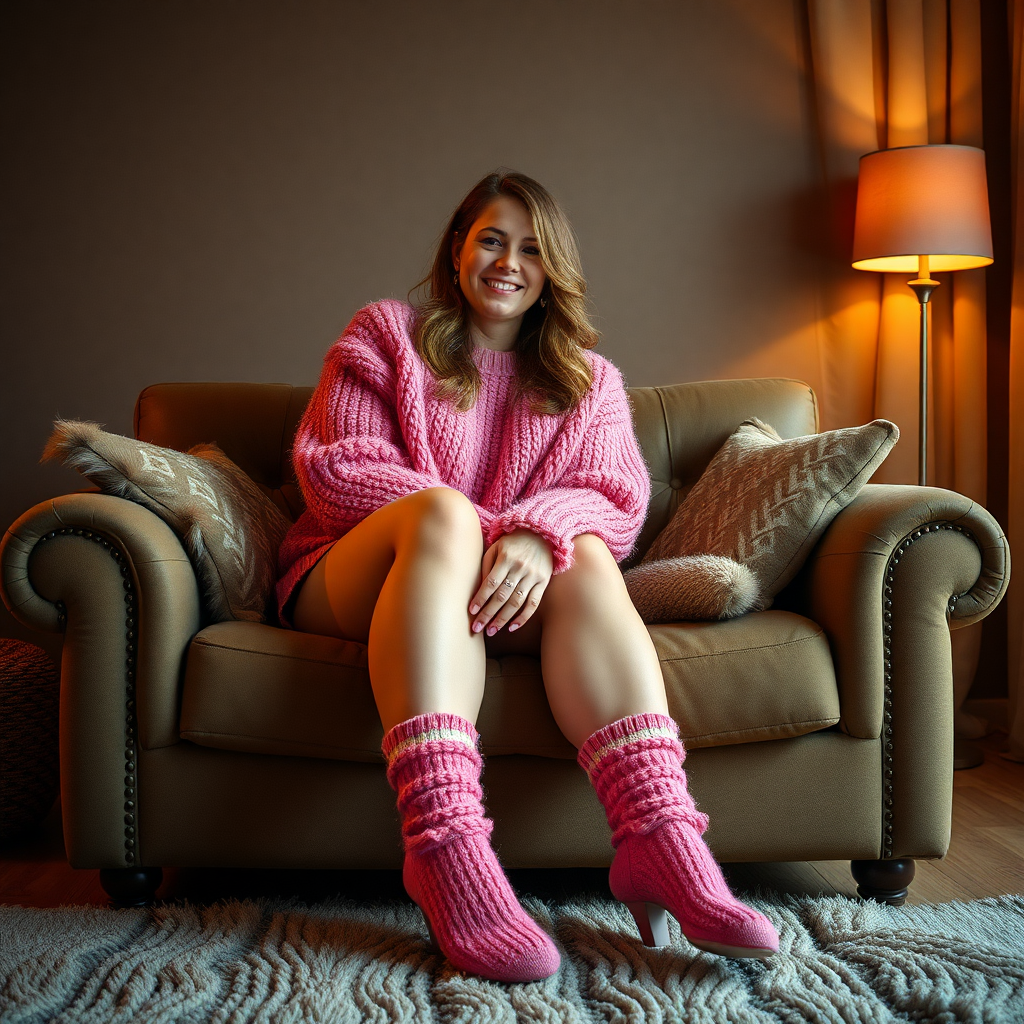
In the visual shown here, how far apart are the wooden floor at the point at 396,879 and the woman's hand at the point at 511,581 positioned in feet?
1.52

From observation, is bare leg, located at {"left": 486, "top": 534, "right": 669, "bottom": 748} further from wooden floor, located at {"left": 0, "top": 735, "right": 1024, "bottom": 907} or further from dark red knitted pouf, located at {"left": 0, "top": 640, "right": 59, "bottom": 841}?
dark red knitted pouf, located at {"left": 0, "top": 640, "right": 59, "bottom": 841}

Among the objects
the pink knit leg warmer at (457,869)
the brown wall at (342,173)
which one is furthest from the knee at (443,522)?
the brown wall at (342,173)

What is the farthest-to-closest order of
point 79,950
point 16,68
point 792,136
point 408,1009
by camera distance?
point 792,136 → point 16,68 → point 79,950 → point 408,1009

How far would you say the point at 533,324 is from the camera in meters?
1.83

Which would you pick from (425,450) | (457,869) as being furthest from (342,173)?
(457,869)

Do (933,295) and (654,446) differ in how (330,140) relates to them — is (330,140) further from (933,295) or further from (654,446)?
(933,295)

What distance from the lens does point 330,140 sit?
95.9 inches

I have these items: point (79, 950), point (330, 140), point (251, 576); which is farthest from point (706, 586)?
point (330, 140)

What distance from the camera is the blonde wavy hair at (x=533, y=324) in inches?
66.7

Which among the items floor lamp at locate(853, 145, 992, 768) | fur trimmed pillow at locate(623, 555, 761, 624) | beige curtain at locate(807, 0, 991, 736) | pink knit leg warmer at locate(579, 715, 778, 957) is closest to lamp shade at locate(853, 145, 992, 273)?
floor lamp at locate(853, 145, 992, 768)

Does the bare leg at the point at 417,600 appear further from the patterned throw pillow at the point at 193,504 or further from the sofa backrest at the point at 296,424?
the sofa backrest at the point at 296,424

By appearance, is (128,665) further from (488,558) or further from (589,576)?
(589,576)

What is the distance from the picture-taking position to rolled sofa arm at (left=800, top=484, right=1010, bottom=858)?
54.4 inches

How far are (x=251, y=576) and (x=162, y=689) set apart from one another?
252 millimetres
